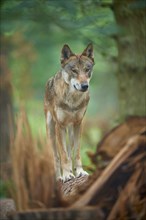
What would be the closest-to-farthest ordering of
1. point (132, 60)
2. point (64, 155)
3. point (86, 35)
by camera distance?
point (64, 155), point (86, 35), point (132, 60)

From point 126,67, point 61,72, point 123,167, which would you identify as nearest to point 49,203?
point 123,167

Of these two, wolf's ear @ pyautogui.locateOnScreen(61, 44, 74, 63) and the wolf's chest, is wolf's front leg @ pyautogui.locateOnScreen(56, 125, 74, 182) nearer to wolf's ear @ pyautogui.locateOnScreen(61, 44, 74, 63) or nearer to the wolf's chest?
the wolf's chest

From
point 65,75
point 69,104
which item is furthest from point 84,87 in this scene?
point 69,104

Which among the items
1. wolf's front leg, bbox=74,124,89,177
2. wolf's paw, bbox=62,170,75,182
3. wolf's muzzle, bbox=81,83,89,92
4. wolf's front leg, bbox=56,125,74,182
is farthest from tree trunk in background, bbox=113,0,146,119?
wolf's muzzle, bbox=81,83,89,92

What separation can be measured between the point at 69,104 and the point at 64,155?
839mm

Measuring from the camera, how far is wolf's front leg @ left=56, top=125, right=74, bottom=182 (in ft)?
26.7

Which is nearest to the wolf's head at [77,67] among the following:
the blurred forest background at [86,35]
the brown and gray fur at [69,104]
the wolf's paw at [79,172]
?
the brown and gray fur at [69,104]

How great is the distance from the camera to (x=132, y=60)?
1330 cm

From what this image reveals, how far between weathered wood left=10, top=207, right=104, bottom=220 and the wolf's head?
253cm

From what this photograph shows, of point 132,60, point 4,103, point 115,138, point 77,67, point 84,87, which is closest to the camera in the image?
point 115,138

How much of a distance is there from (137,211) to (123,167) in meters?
0.34

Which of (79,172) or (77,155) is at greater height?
(77,155)

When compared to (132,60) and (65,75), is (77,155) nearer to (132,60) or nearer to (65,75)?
(65,75)

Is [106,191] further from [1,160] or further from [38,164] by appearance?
[1,160]
